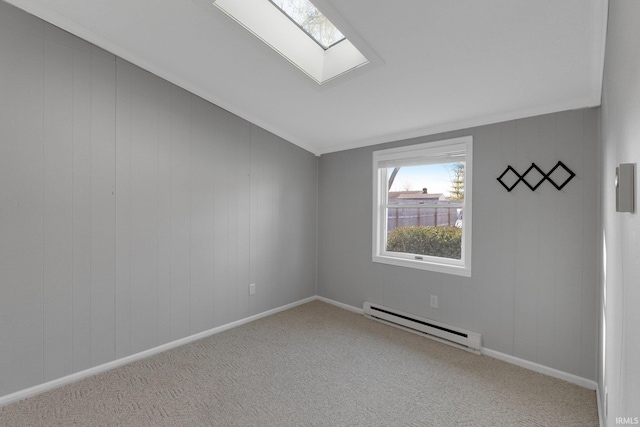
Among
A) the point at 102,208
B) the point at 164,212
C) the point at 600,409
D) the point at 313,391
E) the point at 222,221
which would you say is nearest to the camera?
the point at 600,409

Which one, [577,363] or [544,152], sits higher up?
[544,152]

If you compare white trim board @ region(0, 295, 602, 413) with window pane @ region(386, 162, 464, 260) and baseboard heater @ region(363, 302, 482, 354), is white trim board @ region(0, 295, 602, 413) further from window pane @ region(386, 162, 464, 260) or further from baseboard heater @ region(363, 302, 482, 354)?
window pane @ region(386, 162, 464, 260)

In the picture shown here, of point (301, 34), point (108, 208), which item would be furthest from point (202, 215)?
point (301, 34)

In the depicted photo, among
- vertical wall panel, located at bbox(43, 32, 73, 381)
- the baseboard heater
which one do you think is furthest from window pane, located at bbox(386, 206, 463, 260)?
vertical wall panel, located at bbox(43, 32, 73, 381)

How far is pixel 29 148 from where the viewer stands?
6.98 ft

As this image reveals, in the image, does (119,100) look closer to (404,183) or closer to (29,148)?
(29,148)

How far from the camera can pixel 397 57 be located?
6.73 feet

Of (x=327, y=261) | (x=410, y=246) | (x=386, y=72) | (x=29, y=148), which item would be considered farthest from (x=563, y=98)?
(x=29, y=148)

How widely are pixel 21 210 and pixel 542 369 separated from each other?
3991 millimetres

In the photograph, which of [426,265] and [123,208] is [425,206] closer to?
[426,265]

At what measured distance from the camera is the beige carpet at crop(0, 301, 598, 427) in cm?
191

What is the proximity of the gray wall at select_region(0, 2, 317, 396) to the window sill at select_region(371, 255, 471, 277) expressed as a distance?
1438 millimetres

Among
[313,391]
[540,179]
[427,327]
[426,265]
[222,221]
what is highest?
[540,179]

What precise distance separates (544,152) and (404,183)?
1331 mm
